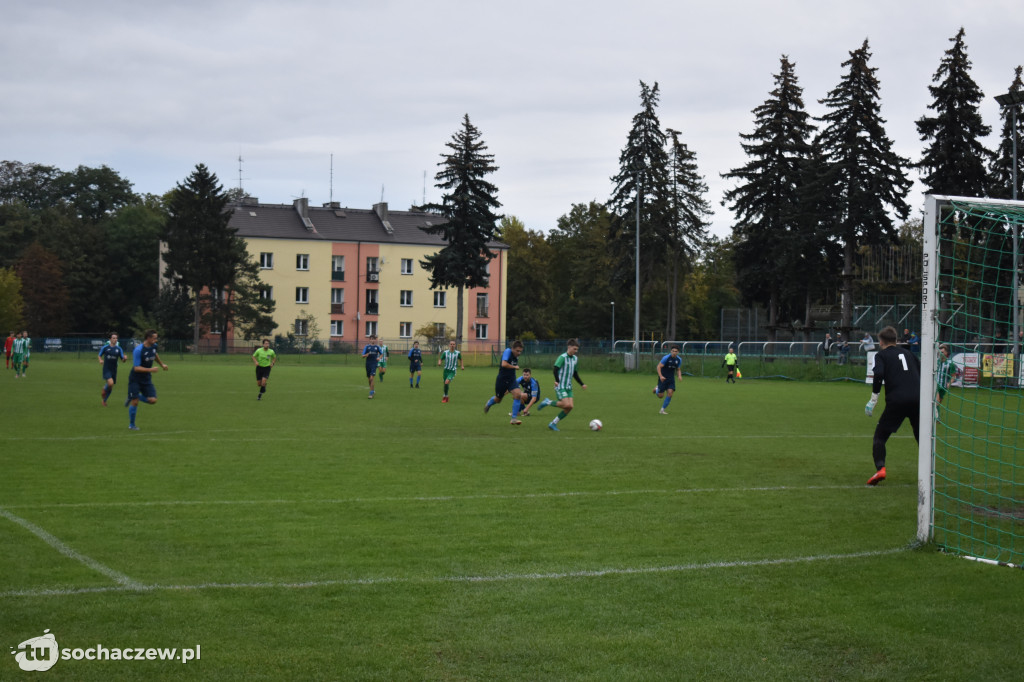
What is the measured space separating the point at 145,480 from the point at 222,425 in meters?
7.87

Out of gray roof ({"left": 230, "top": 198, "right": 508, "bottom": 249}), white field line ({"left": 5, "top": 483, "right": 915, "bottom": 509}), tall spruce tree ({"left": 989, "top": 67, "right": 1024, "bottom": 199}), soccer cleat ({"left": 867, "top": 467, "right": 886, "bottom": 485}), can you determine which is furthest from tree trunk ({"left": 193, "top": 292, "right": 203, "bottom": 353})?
soccer cleat ({"left": 867, "top": 467, "right": 886, "bottom": 485})

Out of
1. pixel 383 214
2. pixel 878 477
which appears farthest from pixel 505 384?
pixel 383 214

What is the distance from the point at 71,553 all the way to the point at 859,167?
5009 cm

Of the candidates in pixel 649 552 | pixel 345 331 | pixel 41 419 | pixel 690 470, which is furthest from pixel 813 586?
pixel 345 331

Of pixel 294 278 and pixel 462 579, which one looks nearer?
pixel 462 579

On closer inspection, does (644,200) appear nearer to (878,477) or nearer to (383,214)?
(383,214)

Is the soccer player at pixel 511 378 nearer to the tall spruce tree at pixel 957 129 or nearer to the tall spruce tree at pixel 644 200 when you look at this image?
the tall spruce tree at pixel 957 129

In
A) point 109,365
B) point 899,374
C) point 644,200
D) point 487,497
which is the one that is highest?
point 644,200

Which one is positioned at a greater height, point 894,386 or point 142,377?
point 894,386

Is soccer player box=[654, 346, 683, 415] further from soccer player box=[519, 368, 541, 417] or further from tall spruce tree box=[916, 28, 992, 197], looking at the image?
tall spruce tree box=[916, 28, 992, 197]

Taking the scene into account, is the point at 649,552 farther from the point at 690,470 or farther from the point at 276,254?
the point at 276,254

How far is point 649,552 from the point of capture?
810 cm

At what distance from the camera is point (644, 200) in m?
65.2

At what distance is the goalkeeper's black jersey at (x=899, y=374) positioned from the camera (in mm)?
11594
